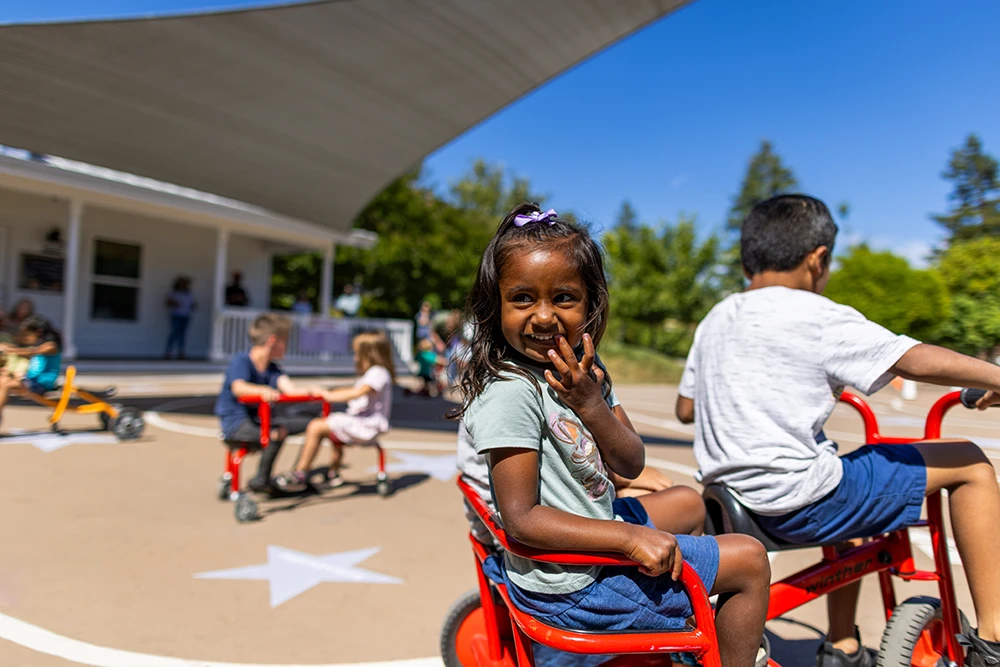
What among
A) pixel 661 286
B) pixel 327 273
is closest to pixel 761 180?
pixel 661 286

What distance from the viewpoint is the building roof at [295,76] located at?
265 inches

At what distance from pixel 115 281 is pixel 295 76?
23.7 feet

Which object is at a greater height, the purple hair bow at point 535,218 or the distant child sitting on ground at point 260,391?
the purple hair bow at point 535,218

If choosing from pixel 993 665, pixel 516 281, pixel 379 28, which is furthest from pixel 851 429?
pixel 379 28

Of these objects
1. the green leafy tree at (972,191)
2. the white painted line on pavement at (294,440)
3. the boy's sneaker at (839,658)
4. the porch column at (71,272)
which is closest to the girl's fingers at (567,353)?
the boy's sneaker at (839,658)

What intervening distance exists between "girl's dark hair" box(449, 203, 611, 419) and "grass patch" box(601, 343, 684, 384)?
15631mm

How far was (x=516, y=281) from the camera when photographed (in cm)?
156

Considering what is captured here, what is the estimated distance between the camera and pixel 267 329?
4562mm

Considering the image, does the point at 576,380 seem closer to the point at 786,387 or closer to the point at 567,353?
the point at 567,353

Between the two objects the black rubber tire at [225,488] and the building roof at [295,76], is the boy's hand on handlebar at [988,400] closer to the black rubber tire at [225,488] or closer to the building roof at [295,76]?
the black rubber tire at [225,488]

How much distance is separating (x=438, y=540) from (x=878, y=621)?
2259 mm

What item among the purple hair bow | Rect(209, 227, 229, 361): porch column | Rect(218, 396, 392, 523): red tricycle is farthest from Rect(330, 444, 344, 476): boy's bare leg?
Rect(209, 227, 229, 361): porch column

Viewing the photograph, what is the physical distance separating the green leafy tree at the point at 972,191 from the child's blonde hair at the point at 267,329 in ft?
170

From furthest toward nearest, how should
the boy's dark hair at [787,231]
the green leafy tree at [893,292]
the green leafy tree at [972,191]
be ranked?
1. the green leafy tree at [972,191]
2. the green leafy tree at [893,292]
3. the boy's dark hair at [787,231]
